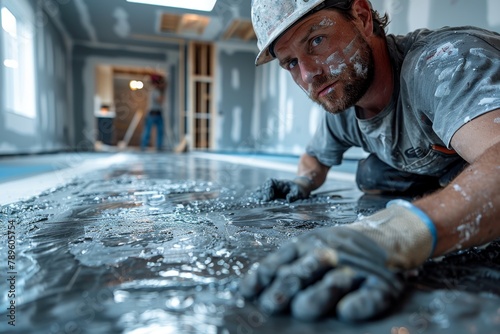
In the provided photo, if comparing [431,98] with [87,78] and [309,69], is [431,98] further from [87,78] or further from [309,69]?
[87,78]

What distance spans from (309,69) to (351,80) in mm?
145

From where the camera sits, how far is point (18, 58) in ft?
15.4

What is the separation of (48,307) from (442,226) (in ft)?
2.25

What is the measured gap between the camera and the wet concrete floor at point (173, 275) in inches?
19.4

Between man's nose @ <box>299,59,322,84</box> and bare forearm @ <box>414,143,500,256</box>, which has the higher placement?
man's nose @ <box>299,59,322,84</box>

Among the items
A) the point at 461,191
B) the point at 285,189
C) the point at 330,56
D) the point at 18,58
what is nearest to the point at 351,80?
the point at 330,56

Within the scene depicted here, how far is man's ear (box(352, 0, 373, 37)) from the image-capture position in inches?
43.8

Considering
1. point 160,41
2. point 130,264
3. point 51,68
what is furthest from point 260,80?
point 130,264

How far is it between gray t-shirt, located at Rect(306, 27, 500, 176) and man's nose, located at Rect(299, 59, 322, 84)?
0.86 feet

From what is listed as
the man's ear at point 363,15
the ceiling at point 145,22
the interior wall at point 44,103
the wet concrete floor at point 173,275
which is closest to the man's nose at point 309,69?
the man's ear at point 363,15

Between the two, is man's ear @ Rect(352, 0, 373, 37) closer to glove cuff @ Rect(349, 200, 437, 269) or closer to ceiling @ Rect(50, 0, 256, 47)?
glove cuff @ Rect(349, 200, 437, 269)

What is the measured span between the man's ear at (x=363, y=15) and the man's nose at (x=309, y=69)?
22cm

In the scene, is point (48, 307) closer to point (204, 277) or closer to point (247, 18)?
point (204, 277)

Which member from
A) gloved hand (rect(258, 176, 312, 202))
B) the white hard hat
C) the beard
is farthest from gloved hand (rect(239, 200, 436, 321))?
gloved hand (rect(258, 176, 312, 202))
